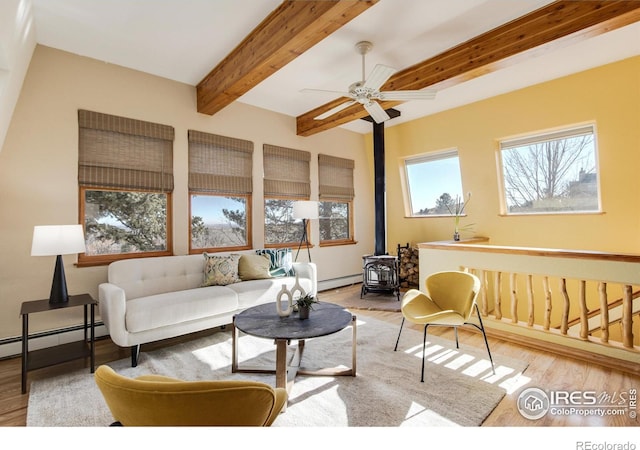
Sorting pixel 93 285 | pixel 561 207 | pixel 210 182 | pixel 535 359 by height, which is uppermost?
pixel 210 182

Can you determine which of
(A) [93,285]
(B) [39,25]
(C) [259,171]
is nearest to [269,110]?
(C) [259,171]

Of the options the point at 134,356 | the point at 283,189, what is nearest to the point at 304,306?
the point at 134,356

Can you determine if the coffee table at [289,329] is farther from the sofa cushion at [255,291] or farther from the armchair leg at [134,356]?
the armchair leg at [134,356]

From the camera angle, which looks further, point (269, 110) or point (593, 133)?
point (269, 110)

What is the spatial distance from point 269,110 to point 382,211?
239 centimetres

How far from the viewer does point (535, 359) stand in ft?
8.93

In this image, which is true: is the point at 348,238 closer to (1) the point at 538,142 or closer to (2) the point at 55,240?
(1) the point at 538,142

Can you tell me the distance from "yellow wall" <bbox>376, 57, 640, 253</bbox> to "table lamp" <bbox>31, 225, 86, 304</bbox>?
4.88 meters

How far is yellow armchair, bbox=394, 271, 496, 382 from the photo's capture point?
8.53 ft

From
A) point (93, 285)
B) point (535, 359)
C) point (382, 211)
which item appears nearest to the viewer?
point (535, 359)

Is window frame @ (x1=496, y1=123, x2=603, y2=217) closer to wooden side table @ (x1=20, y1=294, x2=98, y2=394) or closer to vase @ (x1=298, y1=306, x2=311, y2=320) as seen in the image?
vase @ (x1=298, y1=306, x2=311, y2=320)

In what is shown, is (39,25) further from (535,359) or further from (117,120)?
(535,359)

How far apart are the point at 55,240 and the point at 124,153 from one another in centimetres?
130

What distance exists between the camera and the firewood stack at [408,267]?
5.49 meters
